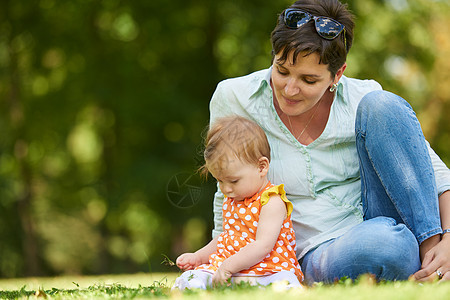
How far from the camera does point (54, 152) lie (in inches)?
600

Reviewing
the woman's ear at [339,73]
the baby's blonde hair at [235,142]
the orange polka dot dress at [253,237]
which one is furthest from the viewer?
the woman's ear at [339,73]

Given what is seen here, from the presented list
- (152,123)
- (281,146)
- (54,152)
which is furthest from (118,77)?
(281,146)

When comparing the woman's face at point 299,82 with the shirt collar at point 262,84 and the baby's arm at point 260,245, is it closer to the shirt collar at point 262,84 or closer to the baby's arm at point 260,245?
the shirt collar at point 262,84

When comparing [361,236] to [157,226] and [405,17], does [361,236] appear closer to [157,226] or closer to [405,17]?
[405,17]

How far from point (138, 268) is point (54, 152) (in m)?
3.67

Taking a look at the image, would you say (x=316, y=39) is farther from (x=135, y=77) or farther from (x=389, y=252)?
(x=135, y=77)

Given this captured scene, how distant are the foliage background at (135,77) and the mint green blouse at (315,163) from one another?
8151 mm

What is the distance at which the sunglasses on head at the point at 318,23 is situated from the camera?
326cm

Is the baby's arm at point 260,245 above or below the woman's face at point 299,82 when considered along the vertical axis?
below

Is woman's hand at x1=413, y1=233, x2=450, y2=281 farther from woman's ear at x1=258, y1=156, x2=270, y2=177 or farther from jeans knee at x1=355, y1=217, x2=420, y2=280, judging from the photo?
woman's ear at x1=258, y1=156, x2=270, y2=177

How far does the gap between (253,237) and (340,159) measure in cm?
72

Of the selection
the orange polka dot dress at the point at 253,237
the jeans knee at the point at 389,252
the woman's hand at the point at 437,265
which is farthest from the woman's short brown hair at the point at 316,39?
the woman's hand at the point at 437,265

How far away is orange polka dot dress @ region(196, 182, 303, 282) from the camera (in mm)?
3006

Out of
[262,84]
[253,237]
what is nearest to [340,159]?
[262,84]
